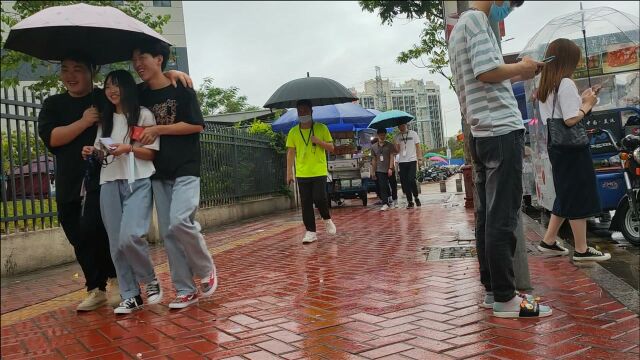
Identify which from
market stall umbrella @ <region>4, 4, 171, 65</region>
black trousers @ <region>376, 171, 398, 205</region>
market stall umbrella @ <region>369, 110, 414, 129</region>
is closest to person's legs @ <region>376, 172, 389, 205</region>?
black trousers @ <region>376, 171, 398, 205</region>

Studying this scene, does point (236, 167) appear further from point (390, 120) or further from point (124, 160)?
point (124, 160)

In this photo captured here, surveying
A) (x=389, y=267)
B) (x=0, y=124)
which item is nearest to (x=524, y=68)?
(x=389, y=267)

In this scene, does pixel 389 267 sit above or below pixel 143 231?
below

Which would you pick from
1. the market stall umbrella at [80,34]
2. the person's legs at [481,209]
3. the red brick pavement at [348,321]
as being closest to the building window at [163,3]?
the red brick pavement at [348,321]

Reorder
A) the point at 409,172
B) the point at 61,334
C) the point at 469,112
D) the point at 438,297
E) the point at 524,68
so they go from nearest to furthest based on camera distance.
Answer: the point at 524,68
the point at 469,112
the point at 61,334
the point at 438,297
the point at 409,172

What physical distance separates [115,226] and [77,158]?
0.56m

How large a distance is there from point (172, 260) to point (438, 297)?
6.13 feet

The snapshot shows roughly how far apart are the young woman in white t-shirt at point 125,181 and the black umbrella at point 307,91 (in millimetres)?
3279

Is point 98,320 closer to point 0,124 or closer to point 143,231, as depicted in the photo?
point 143,231

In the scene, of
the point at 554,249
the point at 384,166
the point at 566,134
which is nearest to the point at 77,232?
the point at 566,134

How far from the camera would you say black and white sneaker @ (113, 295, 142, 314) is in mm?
3664

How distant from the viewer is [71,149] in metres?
3.72

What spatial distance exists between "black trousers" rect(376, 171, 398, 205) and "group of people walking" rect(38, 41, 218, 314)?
7.53 m

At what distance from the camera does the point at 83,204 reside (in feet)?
12.3
